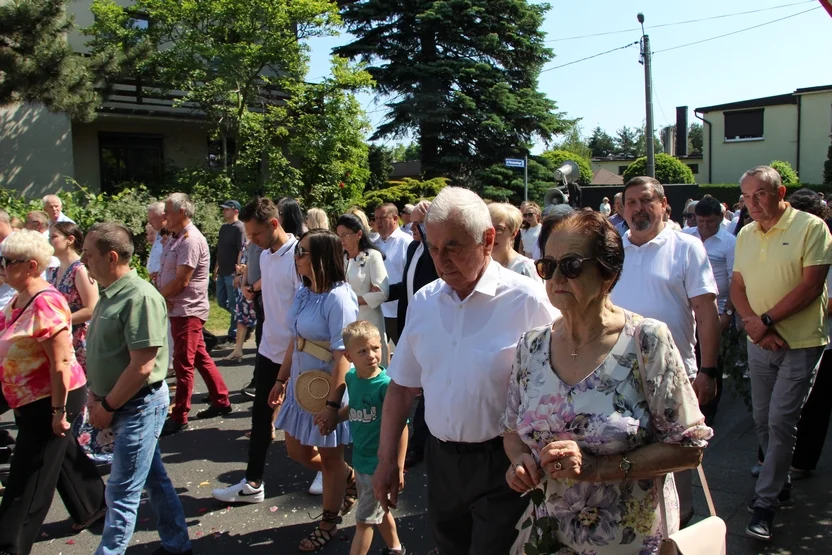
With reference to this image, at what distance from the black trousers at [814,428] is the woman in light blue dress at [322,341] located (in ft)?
10.5

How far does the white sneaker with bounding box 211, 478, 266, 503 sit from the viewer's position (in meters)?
4.75

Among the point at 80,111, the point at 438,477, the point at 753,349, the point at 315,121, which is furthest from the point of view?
the point at 315,121

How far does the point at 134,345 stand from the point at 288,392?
3.46 ft

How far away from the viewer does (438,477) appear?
270 centimetres

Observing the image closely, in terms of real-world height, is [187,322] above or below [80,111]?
below

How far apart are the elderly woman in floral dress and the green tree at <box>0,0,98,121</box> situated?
13.2 m

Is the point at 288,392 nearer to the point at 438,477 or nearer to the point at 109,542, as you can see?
→ the point at 109,542

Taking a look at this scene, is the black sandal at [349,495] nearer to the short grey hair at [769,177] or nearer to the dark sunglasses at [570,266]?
the dark sunglasses at [570,266]

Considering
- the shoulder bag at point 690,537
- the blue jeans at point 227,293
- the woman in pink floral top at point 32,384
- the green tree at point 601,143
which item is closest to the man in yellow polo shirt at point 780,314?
the shoulder bag at point 690,537

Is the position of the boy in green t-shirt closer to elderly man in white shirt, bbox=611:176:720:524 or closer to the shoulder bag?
elderly man in white shirt, bbox=611:176:720:524

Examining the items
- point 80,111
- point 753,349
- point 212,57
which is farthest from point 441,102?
point 753,349

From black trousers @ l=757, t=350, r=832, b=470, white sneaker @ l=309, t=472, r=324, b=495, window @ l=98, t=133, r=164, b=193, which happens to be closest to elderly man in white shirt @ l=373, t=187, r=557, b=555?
white sneaker @ l=309, t=472, r=324, b=495

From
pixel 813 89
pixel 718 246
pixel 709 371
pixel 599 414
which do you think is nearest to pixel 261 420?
pixel 709 371

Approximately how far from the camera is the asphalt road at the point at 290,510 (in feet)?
13.4
